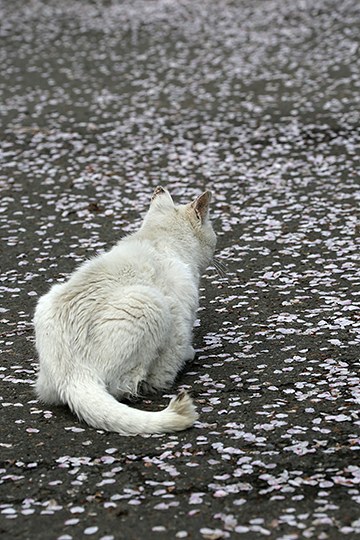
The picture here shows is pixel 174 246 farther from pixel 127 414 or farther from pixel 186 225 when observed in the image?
pixel 127 414

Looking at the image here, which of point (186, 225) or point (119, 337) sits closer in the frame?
point (119, 337)

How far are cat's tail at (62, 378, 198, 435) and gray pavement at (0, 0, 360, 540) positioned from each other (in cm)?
11

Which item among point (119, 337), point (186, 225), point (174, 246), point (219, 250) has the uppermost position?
point (186, 225)

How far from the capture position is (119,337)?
702 centimetres

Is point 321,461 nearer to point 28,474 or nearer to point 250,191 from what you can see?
point 28,474

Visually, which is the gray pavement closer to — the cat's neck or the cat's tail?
the cat's tail

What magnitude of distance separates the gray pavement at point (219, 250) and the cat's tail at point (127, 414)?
0.35 ft

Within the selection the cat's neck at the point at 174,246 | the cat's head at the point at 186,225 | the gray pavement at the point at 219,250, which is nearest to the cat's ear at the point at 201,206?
the cat's head at the point at 186,225

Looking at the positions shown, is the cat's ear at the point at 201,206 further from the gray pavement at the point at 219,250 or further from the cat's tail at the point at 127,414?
the cat's tail at the point at 127,414

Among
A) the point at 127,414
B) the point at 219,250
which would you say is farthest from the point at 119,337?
the point at 219,250

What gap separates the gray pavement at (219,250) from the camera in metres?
5.83

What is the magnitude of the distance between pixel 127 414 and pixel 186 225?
96.9 inches

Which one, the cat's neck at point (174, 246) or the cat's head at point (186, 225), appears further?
the cat's head at point (186, 225)

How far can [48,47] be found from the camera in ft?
82.9
